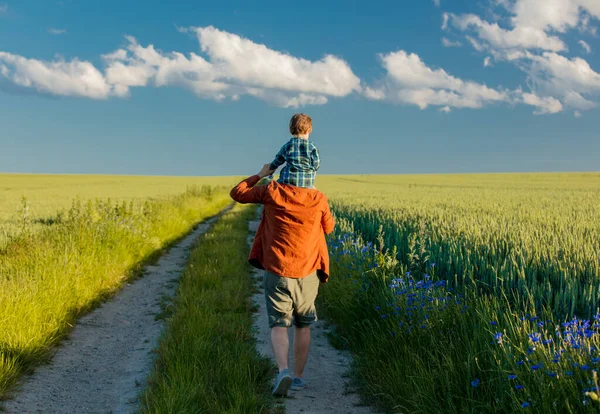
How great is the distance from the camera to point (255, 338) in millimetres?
6105

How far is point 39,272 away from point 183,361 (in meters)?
3.66

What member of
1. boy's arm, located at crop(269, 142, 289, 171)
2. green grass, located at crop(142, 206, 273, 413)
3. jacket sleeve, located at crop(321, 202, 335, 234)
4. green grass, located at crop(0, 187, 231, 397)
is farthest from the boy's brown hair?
green grass, located at crop(0, 187, 231, 397)

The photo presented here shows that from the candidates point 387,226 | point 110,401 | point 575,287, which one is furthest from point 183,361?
point 387,226

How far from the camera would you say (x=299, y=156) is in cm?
438

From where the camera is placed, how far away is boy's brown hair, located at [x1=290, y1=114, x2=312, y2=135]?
4.35m

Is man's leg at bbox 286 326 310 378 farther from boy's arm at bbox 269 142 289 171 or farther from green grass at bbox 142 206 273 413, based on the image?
boy's arm at bbox 269 142 289 171

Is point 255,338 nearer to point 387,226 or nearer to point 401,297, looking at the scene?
point 401,297

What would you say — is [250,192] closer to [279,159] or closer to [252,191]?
[252,191]

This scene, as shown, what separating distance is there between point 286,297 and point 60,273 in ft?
14.5

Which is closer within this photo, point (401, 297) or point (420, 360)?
point (420, 360)

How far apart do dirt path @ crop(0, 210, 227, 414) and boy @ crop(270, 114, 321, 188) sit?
2459 millimetres

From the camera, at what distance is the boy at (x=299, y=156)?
4359mm

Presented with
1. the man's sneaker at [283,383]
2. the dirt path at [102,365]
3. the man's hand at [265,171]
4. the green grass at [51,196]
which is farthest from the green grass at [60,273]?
the man's hand at [265,171]

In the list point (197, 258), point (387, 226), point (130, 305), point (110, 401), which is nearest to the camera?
point (110, 401)
